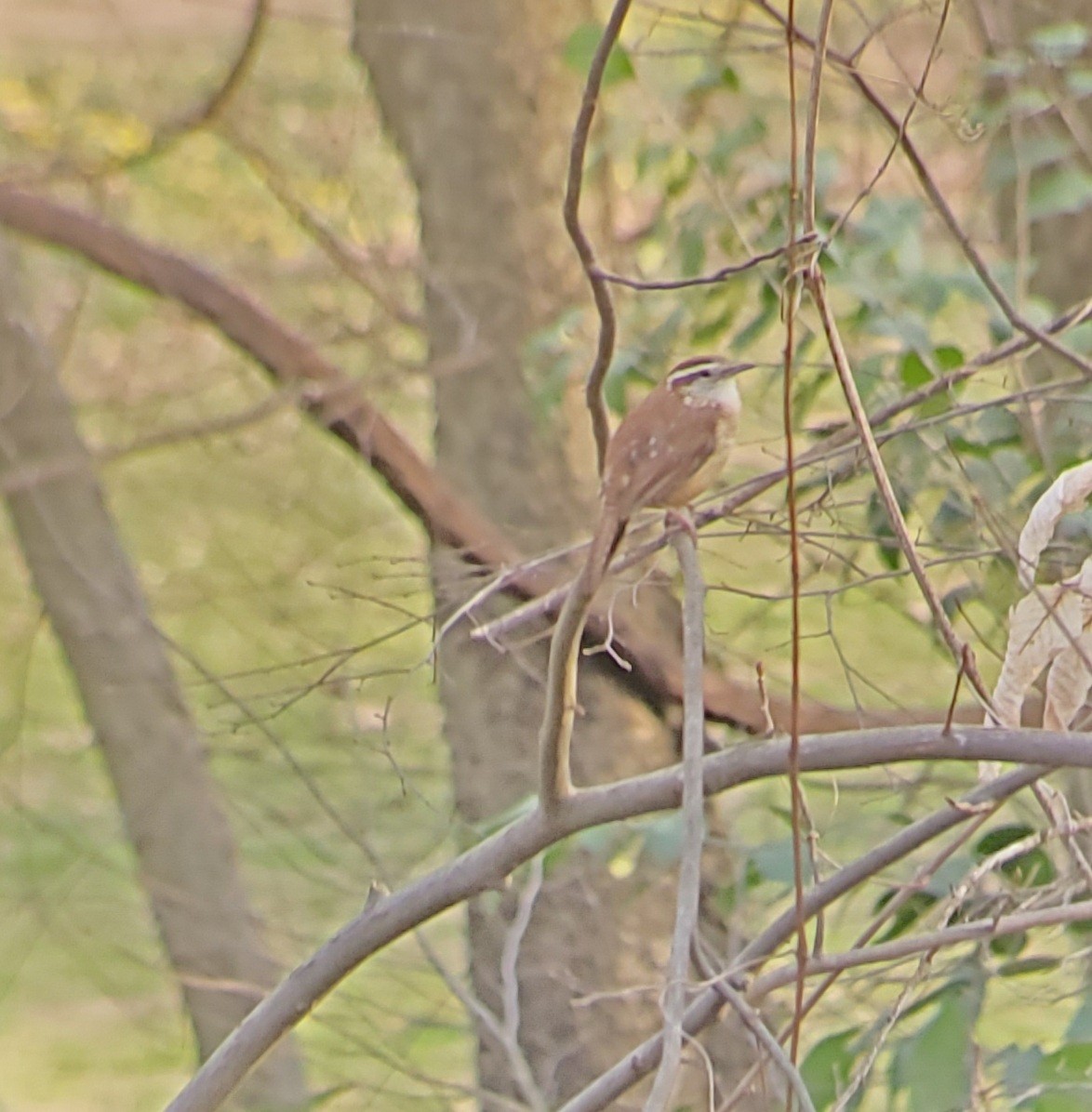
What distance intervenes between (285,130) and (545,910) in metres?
2.60

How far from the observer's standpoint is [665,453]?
77.9 inches

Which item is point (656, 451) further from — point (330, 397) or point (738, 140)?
point (330, 397)

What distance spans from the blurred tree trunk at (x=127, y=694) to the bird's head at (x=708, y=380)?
8.74 feet

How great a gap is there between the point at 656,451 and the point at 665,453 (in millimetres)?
16

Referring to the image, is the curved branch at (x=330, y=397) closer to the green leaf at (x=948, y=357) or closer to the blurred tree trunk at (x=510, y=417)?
the blurred tree trunk at (x=510, y=417)

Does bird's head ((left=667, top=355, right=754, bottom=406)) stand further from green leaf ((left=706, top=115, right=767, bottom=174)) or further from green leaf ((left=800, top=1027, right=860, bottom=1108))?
green leaf ((left=800, top=1027, right=860, bottom=1108))

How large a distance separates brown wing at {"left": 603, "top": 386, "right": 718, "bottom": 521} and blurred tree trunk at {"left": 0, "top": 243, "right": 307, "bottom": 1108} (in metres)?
A: 2.78

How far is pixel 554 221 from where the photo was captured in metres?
4.23

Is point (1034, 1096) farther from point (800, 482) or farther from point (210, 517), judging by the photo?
point (210, 517)

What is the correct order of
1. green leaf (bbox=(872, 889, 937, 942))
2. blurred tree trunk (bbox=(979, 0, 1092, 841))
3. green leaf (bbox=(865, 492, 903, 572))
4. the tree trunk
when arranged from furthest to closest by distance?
the tree trunk → blurred tree trunk (bbox=(979, 0, 1092, 841)) → green leaf (bbox=(865, 492, 903, 572)) → green leaf (bbox=(872, 889, 937, 942))

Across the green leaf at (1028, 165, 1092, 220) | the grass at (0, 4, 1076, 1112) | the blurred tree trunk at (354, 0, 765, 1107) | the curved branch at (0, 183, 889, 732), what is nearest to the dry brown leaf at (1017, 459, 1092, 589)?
the green leaf at (1028, 165, 1092, 220)

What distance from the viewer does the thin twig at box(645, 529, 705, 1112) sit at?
1270 mm

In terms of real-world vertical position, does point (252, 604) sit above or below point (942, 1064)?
above

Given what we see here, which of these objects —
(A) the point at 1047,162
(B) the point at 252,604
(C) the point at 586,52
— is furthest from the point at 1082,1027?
(B) the point at 252,604
